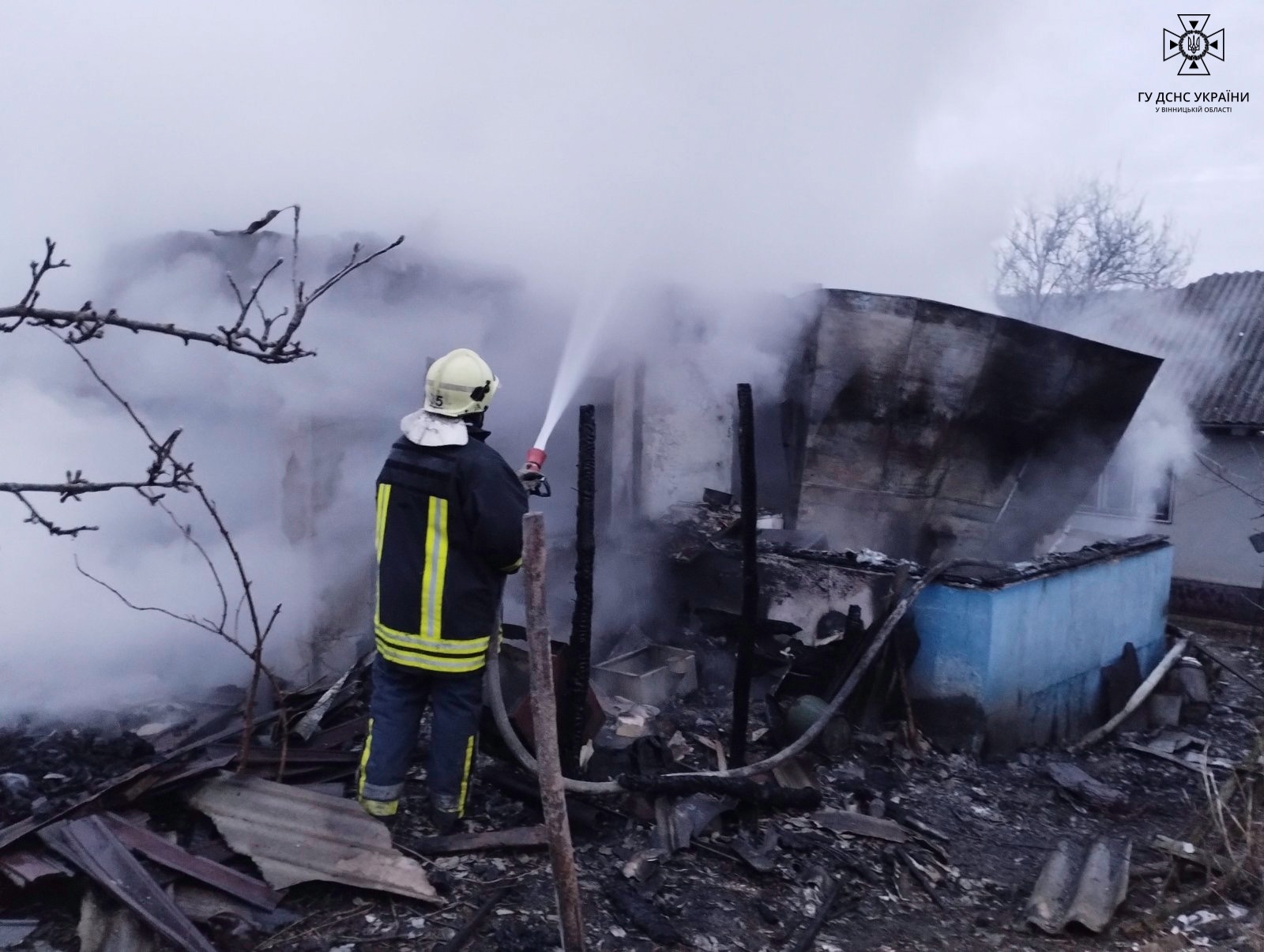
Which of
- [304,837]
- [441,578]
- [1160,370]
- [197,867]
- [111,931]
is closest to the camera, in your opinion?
[111,931]

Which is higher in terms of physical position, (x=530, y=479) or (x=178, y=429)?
(x=178, y=429)

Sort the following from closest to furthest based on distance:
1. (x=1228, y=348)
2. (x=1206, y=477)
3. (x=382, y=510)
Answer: (x=382, y=510) < (x=1206, y=477) < (x=1228, y=348)

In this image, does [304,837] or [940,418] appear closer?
[304,837]

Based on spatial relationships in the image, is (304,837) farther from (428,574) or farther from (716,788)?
(716,788)

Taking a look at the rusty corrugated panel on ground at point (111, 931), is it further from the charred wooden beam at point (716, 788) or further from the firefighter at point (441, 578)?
the charred wooden beam at point (716, 788)

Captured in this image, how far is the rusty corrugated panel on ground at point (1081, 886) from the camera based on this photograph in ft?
13.5

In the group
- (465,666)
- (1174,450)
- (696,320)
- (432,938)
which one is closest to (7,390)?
(465,666)

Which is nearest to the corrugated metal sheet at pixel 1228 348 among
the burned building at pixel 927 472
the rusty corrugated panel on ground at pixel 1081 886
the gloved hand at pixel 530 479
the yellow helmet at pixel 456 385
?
the burned building at pixel 927 472

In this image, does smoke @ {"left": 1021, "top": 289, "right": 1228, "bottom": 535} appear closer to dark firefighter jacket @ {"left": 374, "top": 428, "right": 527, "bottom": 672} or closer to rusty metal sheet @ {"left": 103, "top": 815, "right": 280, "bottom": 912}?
dark firefighter jacket @ {"left": 374, "top": 428, "right": 527, "bottom": 672}

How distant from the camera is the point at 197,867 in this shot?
3.43m

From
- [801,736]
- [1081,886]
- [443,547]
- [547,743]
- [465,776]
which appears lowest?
[1081,886]

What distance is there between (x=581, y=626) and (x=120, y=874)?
207 cm

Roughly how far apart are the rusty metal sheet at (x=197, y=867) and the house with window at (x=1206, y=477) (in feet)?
36.3

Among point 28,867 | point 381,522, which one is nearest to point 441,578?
point 381,522
